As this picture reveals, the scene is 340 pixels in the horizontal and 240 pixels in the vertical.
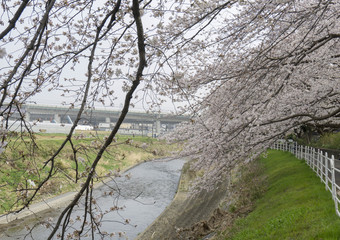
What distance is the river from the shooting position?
13844 mm

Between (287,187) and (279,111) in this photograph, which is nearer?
(279,111)

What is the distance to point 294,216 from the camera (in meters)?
7.86

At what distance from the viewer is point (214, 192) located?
65.3 ft

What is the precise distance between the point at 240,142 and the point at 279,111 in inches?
83.2

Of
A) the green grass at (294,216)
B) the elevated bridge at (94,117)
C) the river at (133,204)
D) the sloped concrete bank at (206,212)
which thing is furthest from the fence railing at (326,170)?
the river at (133,204)

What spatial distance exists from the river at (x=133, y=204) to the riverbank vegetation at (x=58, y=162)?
131 centimetres

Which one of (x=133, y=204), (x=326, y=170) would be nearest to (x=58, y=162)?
(x=133, y=204)

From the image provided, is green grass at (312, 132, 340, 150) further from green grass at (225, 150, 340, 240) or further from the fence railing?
green grass at (225, 150, 340, 240)

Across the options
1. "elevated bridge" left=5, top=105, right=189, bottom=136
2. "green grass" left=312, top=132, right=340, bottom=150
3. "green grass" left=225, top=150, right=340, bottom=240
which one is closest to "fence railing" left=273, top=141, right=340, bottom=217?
"green grass" left=225, top=150, right=340, bottom=240

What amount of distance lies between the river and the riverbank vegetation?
1312mm

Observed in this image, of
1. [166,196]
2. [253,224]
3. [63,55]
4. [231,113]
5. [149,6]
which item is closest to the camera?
[63,55]

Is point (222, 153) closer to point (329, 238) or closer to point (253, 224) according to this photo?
point (253, 224)

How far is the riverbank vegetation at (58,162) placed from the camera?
361 centimetres

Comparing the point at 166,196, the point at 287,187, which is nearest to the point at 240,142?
the point at 287,187
